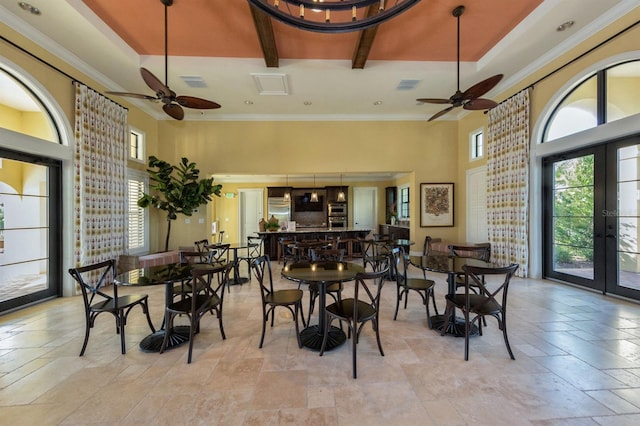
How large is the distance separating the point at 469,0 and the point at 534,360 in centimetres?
395

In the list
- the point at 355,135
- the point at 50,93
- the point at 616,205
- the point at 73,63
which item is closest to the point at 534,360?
the point at 616,205

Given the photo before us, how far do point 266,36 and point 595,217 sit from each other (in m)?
5.40

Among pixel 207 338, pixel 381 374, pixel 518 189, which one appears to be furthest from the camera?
pixel 518 189

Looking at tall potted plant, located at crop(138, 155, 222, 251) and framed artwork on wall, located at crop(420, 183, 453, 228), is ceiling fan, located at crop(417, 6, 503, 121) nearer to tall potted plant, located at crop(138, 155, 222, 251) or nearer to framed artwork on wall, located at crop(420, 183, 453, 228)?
framed artwork on wall, located at crop(420, 183, 453, 228)

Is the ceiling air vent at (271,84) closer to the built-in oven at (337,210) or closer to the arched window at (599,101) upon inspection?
the arched window at (599,101)

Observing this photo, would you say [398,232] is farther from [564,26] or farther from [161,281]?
[161,281]

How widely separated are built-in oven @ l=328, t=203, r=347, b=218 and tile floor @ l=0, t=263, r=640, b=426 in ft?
24.0

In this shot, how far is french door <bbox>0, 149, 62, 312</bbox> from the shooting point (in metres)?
3.45

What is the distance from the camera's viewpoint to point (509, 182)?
16.3ft

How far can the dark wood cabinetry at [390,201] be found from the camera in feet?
32.1

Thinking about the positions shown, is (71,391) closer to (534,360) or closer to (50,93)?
(534,360)

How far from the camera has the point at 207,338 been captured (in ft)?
9.16

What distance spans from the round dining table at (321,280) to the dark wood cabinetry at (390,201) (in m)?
7.26

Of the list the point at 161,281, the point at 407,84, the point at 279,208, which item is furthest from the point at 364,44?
the point at 279,208
